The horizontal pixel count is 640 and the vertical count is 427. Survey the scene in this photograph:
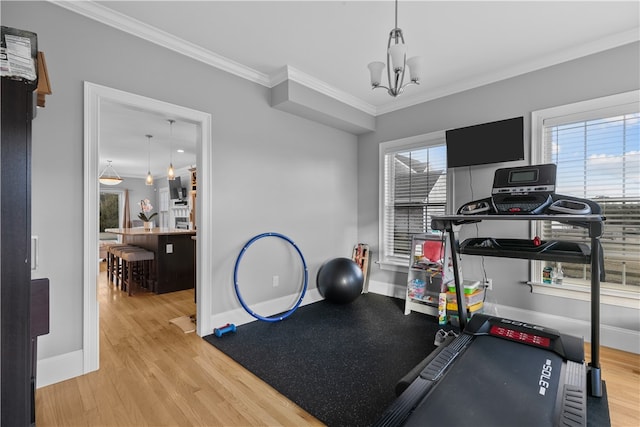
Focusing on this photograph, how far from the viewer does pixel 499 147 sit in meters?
3.10

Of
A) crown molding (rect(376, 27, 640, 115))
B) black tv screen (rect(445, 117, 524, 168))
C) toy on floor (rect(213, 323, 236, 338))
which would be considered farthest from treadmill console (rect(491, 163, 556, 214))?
toy on floor (rect(213, 323, 236, 338))

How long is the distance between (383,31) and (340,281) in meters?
2.56

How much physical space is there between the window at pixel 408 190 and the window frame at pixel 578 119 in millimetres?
941

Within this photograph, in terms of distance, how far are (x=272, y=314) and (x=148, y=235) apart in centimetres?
251

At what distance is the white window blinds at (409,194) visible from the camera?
149 inches

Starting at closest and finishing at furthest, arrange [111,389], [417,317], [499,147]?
[111,389]
[499,147]
[417,317]

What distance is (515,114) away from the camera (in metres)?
3.15

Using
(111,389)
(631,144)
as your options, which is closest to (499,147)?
(631,144)

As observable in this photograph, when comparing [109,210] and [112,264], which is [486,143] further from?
[109,210]

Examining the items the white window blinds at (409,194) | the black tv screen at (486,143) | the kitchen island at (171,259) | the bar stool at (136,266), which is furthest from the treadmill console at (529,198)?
the bar stool at (136,266)

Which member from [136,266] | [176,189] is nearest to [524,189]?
[136,266]

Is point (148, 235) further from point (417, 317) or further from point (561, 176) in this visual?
point (561, 176)

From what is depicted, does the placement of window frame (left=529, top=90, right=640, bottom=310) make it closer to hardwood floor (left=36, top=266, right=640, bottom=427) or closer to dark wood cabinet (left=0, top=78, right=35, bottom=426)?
hardwood floor (left=36, top=266, right=640, bottom=427)

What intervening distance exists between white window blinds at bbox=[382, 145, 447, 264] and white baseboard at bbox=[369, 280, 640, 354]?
1.23m
